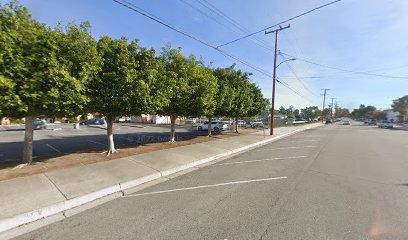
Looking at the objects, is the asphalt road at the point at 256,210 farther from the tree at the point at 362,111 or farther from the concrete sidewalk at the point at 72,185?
the tree at the point at 362,111

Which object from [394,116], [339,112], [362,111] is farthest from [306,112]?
[362,111]

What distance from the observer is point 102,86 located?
773 cm

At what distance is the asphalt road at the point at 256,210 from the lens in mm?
3438

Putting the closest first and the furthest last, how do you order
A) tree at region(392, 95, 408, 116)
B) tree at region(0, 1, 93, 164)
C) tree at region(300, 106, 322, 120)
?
tree at region(0, 1, 93, 164) → tree at region(392, 95, 408, 116) → tree at region(300, 106, 322, 120)

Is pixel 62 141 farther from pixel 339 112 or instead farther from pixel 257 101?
pixel 339 112

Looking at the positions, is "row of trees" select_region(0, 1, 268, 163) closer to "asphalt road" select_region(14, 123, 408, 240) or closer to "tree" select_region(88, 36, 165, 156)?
"tree" select_region(88, 36, 165, 156)

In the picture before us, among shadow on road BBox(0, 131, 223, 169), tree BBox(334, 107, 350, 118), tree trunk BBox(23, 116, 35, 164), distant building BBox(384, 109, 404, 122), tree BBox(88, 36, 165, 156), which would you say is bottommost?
shadow on road BBox(0, 131, 223, 169)

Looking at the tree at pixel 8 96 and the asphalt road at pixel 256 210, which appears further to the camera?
the tree at pixel 8 96

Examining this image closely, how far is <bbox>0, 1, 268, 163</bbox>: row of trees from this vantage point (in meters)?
5.66

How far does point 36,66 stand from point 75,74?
1.00 metres

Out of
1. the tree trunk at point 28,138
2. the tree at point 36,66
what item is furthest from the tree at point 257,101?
the tree trunk at point 28,138

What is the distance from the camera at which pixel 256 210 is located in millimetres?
4246

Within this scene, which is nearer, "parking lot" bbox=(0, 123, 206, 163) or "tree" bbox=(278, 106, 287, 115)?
"parking lot" bbox=(0, 123, 206, 163)

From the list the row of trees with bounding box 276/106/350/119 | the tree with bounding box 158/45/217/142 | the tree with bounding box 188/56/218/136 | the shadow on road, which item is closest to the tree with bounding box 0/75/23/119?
the shadow on road
